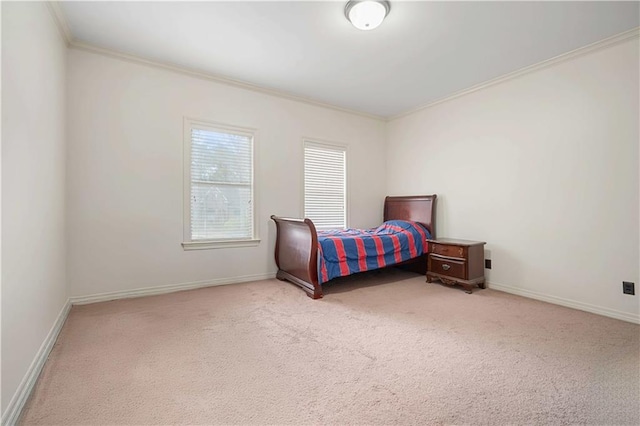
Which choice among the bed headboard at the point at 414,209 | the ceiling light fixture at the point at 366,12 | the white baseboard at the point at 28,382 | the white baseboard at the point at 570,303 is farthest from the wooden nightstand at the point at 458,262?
the white baseboard at the point at 28,382

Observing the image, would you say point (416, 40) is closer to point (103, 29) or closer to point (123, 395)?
point (103, 29)

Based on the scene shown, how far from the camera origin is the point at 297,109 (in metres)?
4.15

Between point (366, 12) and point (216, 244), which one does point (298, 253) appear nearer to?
point (216, 244)

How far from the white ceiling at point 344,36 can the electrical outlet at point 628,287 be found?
7.12ft

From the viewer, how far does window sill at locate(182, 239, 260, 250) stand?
3365 millimetres

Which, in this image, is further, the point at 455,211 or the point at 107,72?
the point at 455,211

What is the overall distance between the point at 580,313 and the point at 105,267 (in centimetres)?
453

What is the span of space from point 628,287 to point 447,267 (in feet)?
4.91

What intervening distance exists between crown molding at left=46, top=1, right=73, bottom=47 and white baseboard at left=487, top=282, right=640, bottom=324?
4898 millimetres

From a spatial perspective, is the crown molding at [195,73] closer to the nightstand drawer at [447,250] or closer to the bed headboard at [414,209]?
the bed headboard at [414,209]

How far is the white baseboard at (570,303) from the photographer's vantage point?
2.54 meters

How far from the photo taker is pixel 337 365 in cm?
177

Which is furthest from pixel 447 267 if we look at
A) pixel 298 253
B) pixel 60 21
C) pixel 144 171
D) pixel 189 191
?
pixel 60 21

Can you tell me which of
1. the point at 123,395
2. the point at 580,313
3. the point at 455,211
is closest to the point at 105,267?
the point at 123,395
